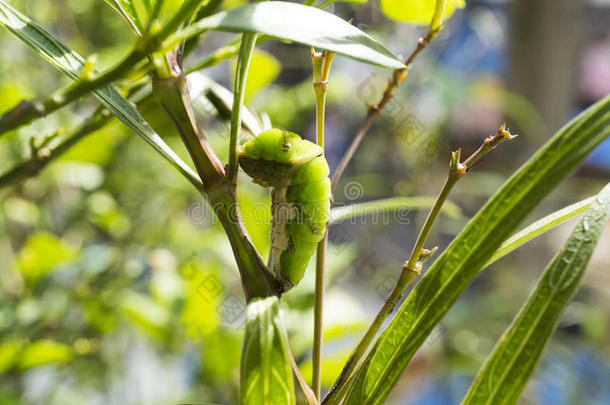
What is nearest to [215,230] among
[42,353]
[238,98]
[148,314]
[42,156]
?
[148,314]

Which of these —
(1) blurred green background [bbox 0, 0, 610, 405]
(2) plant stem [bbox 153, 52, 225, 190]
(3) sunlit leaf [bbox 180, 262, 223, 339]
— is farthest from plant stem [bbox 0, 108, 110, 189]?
(3) sunlit leaf [bbox 180, 262, 223, 339]

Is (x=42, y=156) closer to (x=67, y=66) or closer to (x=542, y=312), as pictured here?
(x=67, y=66)

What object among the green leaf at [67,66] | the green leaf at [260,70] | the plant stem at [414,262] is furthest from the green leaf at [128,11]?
the green leaf at [260,70]

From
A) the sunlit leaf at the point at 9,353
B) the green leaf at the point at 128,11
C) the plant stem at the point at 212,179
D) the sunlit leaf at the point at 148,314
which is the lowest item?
the sunlit leaf at the point at 9,353

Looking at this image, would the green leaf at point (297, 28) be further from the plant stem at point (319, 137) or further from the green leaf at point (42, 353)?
the green leaf at point (42, 353)

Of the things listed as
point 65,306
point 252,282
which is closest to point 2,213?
point 65,306

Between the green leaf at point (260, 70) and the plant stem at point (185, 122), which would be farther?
the green leaf at point (260, 70)

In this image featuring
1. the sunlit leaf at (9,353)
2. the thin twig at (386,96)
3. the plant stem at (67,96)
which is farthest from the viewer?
the sunlit leaf at (9,353)
